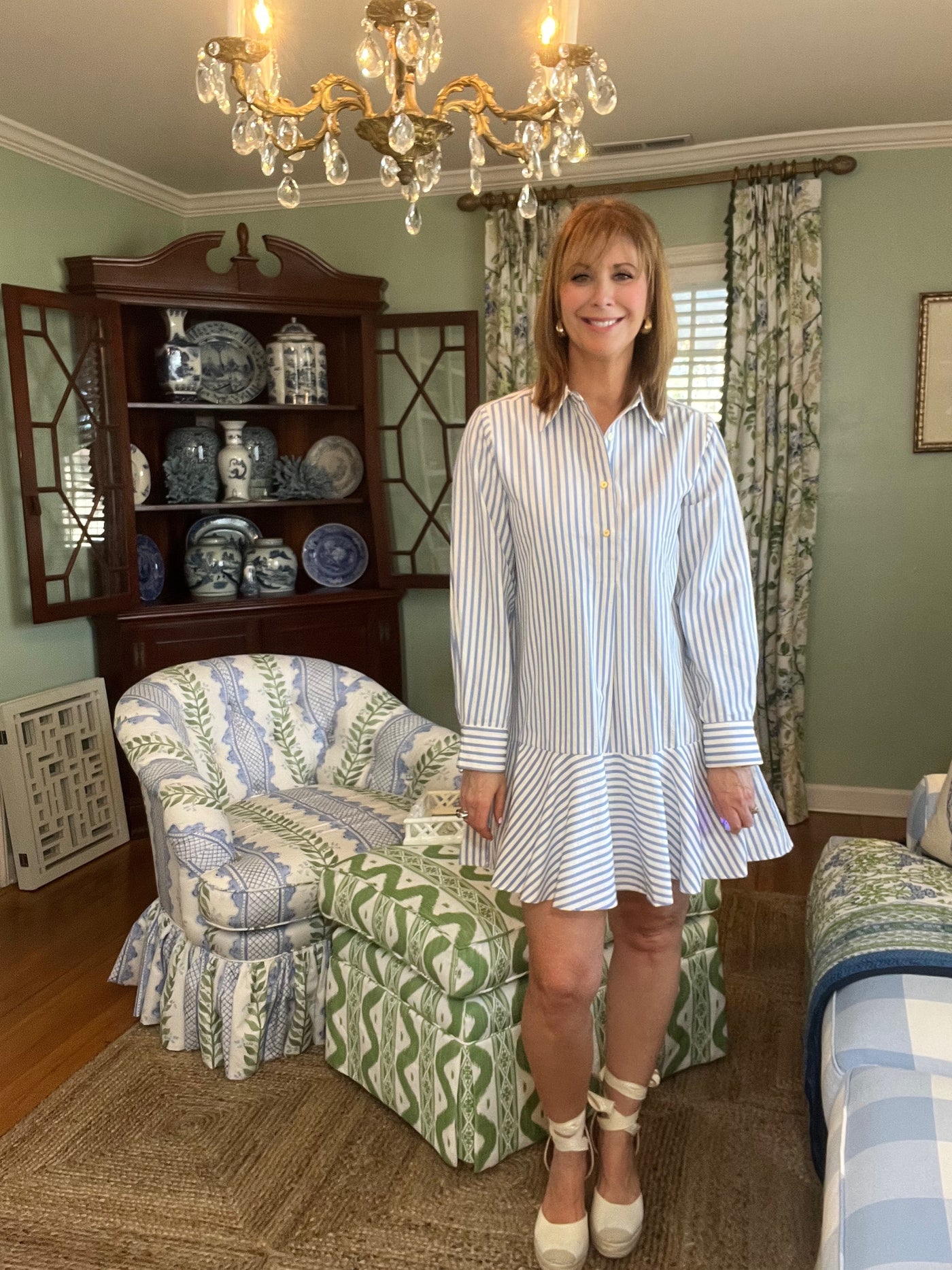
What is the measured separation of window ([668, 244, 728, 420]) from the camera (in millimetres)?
3918

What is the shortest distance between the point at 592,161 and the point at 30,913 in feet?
10.4

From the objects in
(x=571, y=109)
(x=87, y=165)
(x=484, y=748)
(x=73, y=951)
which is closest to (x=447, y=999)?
(x=484, y=748)

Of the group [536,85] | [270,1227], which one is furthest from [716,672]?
[270,1227]

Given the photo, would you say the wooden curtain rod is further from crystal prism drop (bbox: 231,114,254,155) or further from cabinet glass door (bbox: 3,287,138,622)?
crystal prism drop (bbox: 231,114,254,155)

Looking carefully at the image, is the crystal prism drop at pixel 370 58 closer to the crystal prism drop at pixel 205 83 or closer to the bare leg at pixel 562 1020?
the crystal prism drop at pixel 205 83

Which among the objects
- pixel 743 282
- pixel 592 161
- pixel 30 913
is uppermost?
pixel 592 161

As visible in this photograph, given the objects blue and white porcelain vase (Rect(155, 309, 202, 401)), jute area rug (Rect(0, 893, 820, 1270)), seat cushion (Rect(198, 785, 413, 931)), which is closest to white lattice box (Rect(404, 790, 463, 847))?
seat cushion (Rect(198, 785, 413, 931))

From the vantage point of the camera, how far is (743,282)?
378 cm

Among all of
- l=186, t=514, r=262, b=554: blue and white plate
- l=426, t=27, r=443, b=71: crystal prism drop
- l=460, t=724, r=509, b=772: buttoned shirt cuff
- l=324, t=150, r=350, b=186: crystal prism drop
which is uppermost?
l=426, t=27, r=443, b=71: crystal prism drop

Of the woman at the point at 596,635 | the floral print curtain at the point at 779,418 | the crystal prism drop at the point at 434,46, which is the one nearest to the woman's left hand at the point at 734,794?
the woman at the point at 596,635

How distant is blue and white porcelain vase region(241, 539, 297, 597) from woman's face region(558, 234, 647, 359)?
2677mm

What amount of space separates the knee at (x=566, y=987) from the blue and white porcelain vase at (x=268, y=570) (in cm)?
266

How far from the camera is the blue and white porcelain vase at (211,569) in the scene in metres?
4.01

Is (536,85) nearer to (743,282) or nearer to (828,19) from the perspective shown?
(828,19)
